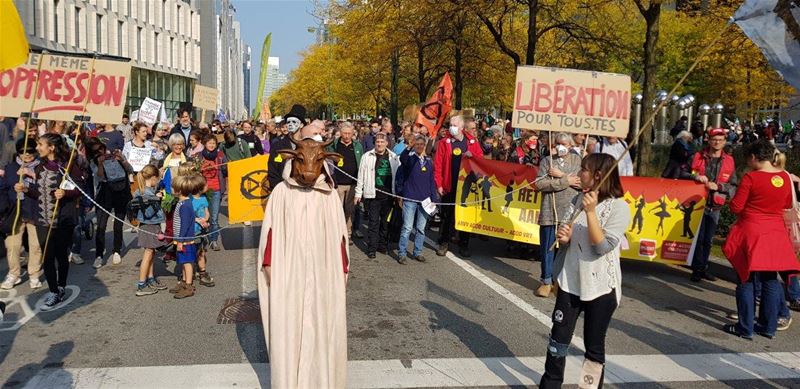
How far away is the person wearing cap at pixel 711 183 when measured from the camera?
27.0 feet

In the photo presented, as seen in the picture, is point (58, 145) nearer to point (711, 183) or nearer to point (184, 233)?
point (184, 233)

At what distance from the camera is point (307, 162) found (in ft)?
14.2

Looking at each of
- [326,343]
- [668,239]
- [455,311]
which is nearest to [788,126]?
[668,239]

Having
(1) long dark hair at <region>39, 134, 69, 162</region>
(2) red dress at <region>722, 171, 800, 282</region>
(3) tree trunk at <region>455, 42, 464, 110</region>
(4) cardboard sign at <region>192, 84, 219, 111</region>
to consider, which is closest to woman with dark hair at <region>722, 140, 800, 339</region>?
(2) red dress at <region>722, 171, 800, 282</region>

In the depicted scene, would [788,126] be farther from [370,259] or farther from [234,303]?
[234,303]

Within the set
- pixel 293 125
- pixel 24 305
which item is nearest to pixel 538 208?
pixel 293 125

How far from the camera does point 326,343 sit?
14.4 ft

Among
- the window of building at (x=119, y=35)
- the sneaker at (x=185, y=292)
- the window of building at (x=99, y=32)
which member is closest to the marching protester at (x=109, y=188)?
the sneaker at (x=185, y=292)

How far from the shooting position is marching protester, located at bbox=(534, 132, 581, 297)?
7246 mm

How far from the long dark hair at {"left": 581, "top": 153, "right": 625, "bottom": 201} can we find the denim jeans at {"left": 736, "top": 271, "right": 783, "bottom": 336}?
288cm

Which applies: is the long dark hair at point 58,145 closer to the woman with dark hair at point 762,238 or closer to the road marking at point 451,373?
the road marking at point 451,373

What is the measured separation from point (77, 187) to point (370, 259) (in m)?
3.95

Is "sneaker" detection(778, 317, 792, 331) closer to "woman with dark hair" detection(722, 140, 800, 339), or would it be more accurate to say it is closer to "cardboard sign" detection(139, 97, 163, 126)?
"woman with dark hair" detection(722, 140, 800, 339)

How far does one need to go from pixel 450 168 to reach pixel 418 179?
0.91 m
